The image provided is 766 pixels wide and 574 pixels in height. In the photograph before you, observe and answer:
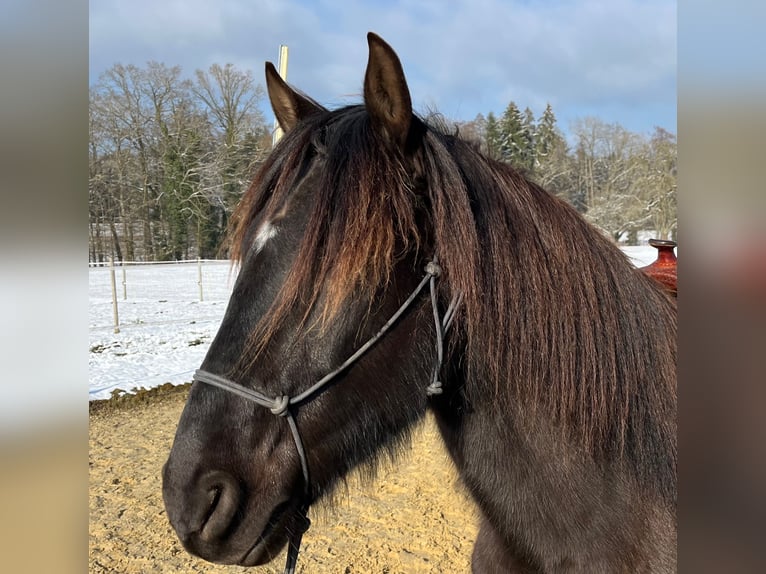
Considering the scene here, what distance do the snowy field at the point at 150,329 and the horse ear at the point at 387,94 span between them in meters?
1.64

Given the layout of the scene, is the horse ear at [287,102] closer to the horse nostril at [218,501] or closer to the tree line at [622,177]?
the tree line at [622,177]

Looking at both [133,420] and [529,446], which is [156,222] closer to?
[133,420]

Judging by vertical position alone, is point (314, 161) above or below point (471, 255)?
above

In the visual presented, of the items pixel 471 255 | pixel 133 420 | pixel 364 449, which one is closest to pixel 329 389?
pixel 364 449

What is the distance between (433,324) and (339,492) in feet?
1.92

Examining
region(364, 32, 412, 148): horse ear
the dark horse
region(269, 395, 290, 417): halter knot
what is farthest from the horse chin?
region(364, 32, 412, 148): horse ear

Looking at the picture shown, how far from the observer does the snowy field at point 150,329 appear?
7.84 m

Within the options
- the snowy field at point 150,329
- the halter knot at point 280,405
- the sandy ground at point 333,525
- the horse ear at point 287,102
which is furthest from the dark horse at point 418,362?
the sandy ground at point 333,525

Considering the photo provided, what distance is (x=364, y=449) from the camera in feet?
4.38

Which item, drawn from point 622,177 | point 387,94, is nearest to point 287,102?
point 387,94

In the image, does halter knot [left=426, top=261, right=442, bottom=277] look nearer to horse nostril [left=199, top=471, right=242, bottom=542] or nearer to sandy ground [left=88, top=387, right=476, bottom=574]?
horse nostril [left=199, top=471, right=242, bottom=542]

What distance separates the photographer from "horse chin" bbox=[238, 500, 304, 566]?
125 cm

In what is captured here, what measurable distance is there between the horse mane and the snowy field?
1284 mm
